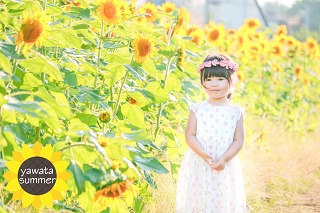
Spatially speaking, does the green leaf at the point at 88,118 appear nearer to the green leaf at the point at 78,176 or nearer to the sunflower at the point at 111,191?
the green leaf at the point at 78,176

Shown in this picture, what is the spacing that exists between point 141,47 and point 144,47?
11mm

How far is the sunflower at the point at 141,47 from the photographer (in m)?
2.54

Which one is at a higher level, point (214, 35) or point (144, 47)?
point (144, 47)

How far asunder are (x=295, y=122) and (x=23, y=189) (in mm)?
4297

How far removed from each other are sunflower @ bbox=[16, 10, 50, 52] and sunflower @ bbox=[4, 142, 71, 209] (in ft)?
0.91

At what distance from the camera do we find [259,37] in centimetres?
650

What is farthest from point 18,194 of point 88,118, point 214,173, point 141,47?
point 214,173

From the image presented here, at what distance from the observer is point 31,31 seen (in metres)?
1.89

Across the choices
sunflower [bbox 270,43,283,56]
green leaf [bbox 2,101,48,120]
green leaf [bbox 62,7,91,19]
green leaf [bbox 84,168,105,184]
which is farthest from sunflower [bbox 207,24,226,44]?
green leaf [bbox 2,101,48,120]

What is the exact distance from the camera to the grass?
3.13 metres

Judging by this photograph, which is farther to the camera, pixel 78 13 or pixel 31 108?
pixel 78 13

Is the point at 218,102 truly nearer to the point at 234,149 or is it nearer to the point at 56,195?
the point at 234,149

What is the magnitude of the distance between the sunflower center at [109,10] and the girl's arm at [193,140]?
1.98ft

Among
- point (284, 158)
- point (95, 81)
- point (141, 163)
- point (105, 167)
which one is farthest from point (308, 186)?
point (105, 167)
